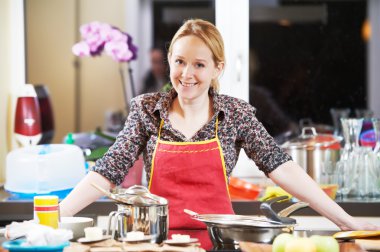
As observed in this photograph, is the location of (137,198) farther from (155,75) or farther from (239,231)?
(155,75)

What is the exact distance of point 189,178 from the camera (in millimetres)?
2867

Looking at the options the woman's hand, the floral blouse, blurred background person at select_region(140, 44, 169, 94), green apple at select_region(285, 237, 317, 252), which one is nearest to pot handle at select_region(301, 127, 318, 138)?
blurred background person at select_region(140, 44, 169, 94)

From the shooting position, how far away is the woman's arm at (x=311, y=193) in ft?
9.34

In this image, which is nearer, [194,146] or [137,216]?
[137,216]

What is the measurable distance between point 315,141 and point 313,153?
0.19 ft

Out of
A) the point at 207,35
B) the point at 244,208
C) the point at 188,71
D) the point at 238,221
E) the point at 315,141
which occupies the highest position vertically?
the point at 207,35

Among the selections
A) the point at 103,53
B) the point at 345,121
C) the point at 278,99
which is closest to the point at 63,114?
the point at 103,53

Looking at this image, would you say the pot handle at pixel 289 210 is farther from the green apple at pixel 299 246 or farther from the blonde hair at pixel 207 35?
the blonde hair at pixel 207 35

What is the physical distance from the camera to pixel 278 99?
4.41m

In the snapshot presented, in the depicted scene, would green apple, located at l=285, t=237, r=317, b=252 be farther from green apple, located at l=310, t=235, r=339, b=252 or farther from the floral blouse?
the floral blouse

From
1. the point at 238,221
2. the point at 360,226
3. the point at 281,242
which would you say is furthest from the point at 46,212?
the point at 360,226

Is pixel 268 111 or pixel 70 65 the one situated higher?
pixel 70 65

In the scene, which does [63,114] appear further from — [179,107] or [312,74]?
[179,107]

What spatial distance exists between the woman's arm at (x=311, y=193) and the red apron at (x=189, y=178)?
0.21 meters
